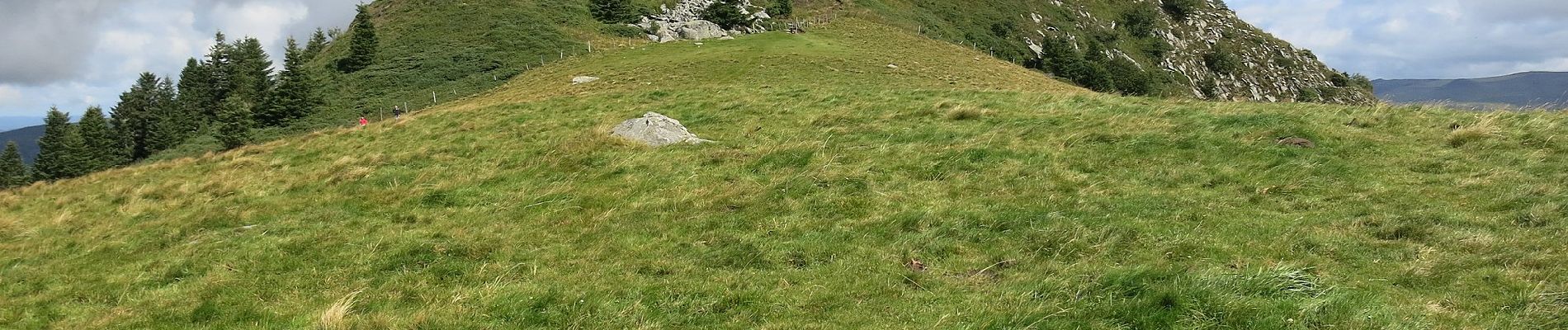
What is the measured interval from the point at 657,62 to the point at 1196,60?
82.9 meters

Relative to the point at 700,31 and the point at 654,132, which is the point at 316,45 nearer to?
the point at 700,31

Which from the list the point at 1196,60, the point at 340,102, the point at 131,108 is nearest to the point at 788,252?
the point at 340,102

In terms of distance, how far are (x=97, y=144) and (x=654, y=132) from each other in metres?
94.8

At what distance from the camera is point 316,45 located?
88562mm

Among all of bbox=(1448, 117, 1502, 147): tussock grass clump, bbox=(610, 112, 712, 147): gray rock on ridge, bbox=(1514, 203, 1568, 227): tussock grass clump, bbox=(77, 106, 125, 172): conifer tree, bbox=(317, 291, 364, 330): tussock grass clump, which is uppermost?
bbox=(1448, 117, 1502, 147): tussock grass clump

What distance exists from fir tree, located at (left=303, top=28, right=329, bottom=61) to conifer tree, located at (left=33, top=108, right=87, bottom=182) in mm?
22979

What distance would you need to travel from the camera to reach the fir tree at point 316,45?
84.0 m

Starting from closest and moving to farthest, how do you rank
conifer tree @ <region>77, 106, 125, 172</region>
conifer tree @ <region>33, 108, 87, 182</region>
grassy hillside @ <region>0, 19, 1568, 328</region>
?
grassy hillside @ <region>0, 19, 1568, 328</region> → conifer tree @ <region>33, 108, 87, 182</region> → conifer tree @ <region>77, 106, 125, 172</region>

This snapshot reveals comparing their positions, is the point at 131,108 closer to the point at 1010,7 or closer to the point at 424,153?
the point at 424,153

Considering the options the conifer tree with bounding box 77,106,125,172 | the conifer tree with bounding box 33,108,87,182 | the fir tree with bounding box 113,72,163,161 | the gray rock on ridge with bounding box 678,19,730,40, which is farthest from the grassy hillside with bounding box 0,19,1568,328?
the fir tree with bounding box 113,72,163,161

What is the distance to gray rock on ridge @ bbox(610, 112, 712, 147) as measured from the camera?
17.1 meters

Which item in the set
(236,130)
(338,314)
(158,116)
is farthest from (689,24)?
(158,116)

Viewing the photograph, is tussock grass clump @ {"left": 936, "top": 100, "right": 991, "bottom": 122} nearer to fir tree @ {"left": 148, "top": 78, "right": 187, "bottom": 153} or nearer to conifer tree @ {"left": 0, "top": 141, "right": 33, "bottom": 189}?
fir tree @ {"left": 148, "top": 78, "right": 187, "bottom": 153}

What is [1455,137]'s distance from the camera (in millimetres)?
11883
